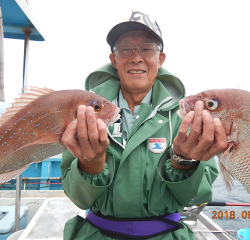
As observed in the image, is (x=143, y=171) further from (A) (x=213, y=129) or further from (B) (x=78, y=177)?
(A) (x=213, y=129)

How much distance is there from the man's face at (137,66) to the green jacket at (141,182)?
30 centimetres

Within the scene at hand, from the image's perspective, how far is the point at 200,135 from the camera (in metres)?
1.69

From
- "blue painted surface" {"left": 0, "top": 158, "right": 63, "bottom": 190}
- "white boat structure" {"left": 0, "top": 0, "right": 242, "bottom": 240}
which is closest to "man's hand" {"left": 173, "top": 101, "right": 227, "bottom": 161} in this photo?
"white boat structure" {"left": 0, "top": 0, "right": 242, "bottom": 240}

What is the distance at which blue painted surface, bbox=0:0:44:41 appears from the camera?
2.79 metres

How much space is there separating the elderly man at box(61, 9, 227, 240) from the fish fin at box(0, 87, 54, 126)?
540 millimetres

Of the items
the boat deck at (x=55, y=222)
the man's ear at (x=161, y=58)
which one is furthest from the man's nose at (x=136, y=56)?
the boat deck at (x=55, y=222)

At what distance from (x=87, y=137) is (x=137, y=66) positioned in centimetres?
104

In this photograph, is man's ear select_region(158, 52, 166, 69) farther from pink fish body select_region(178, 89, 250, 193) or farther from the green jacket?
pink fish body select_region(178, 89, 250, 193)

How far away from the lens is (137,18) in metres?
2.24

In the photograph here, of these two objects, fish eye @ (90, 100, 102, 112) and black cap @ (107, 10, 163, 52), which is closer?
fish eye @ (90, 100, 102, 112)

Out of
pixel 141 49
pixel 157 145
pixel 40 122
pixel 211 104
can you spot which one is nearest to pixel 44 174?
pixel 40 122

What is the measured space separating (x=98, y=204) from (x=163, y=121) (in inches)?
42.8

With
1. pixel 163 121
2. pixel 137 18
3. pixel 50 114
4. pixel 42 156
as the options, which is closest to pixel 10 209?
pixel 42 156

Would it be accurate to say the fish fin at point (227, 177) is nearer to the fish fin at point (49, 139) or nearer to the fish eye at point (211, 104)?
the fish eye at point (211, 104)
